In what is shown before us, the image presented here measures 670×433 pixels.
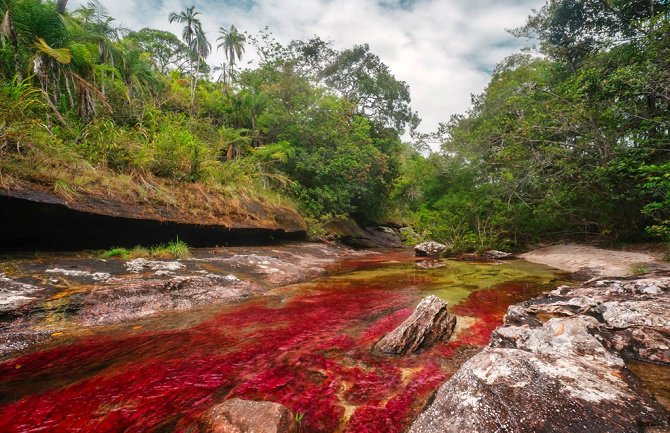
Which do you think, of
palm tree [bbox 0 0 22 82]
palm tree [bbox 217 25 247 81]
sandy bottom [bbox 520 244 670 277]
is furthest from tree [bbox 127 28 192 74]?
sandy bottom [bbox 520 244 670 277]

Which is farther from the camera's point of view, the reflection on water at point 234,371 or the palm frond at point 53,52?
the palm frond at point 53,52

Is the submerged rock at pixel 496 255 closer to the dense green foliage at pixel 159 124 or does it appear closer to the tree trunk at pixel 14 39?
the dense green foliage at pixel 159 124

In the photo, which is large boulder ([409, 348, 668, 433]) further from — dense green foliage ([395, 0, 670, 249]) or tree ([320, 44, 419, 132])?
tree ([320, 44, 419, 132])

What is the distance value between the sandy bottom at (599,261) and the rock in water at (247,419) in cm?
764

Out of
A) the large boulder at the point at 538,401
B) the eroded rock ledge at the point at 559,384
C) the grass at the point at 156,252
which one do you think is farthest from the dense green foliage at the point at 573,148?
the grass at the point at 156,252

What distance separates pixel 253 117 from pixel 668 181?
13.5 meters

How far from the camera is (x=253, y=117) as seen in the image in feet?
44.1

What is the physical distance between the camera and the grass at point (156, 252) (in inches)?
219

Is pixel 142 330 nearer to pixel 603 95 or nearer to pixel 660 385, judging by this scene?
pixel 660 385

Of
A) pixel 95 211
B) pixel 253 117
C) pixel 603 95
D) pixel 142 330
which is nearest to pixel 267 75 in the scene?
pixel 253 117

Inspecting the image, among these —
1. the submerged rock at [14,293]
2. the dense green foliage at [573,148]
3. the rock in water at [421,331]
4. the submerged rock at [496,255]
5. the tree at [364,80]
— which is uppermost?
the tree at [364,80]

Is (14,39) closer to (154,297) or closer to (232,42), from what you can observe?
(154,297)

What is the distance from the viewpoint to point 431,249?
13.2 m

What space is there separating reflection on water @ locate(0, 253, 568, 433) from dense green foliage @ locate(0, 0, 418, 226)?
11.7 feet
